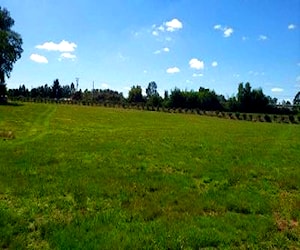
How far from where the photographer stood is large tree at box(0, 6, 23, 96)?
8456cm

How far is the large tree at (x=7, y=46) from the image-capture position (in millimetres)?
84562

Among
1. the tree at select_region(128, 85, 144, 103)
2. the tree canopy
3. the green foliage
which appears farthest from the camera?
the tree at select_region(128, 85, 144, 103)

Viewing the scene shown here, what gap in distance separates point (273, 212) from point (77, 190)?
517 cm

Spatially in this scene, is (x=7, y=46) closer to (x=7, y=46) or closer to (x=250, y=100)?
(x=7, y=46)

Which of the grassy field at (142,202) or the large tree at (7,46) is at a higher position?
the large tree at (7,46)

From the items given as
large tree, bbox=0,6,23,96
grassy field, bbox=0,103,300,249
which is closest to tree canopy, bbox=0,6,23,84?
Result: large tree, bbox=0,6,23,96

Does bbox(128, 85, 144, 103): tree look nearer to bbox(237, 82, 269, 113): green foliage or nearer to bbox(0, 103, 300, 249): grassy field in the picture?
bbox(237, 82, 269, 113): green foliage

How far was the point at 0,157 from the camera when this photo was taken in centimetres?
1712

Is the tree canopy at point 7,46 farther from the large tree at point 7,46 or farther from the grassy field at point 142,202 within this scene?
the grassy field at point 142,202

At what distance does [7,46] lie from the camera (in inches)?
3351

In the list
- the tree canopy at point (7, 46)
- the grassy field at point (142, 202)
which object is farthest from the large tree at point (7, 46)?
the grassy field at point (142, 202)

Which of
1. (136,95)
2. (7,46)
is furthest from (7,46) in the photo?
(136,95)

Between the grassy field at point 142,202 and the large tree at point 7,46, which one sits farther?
the large tree at point 7,46

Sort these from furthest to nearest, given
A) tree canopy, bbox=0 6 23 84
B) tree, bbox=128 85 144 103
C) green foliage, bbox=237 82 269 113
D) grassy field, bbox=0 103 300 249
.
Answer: tree, bbox=128 85 144 103
green foliage, bbox=237 82 269 113
tree canopy, bbox=0 6 23 84
grassy field, bbox=0 103 300 249
